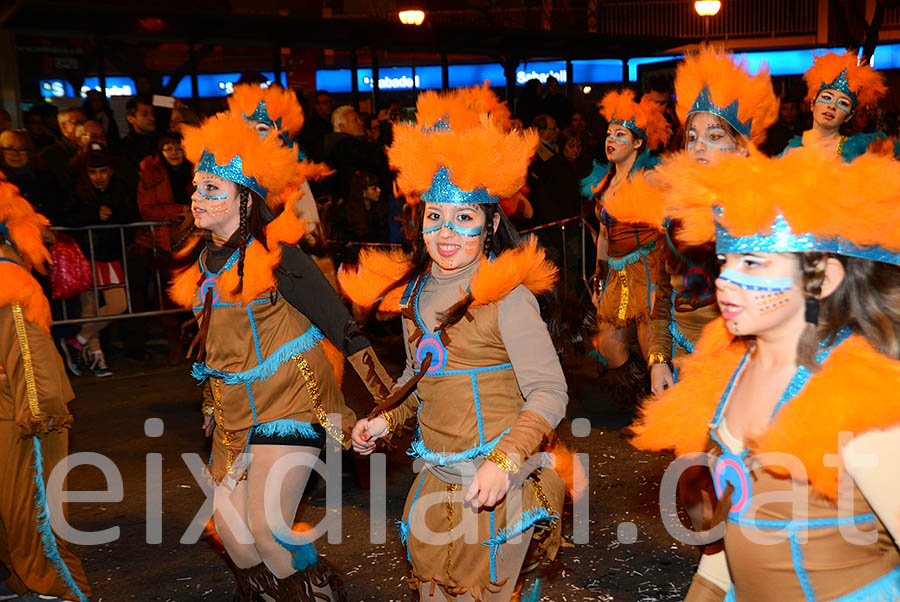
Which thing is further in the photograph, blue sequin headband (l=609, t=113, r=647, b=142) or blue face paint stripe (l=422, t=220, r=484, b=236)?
blue sequin headband (l=609, t=113, r=647, b=142)

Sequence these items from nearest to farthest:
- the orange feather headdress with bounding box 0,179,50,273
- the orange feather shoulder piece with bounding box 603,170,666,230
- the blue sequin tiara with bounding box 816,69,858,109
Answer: the orange feather headdress with bounding box 0,179,50,273 → the orange feather shoulder piece with bounding box 603,170,666,230 → the blue sequin tiara with bounding box 816,69,858,109

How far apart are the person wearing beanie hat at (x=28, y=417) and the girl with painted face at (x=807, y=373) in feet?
10.1

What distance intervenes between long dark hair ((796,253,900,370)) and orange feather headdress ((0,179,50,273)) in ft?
11.6

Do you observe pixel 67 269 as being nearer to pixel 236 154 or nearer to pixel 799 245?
pixel 236 154

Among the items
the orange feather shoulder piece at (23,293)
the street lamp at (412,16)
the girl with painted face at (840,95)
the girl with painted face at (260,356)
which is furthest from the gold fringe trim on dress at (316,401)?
the street lamp at (412,16)

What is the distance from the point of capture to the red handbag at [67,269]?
8.80m

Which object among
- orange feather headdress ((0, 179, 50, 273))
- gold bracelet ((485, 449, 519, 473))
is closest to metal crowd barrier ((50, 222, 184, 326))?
orange feather headdress ((0, 179, 50, 273))

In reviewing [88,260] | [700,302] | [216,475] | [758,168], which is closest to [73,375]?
[88,260]

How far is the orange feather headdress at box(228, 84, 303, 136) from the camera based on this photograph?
5262mm

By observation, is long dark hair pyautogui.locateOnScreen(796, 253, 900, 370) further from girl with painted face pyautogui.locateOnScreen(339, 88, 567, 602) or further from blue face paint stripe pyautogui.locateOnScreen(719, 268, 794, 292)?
girl with painted face pyautogui.locateOnScreen(339, 88, 567, 602)

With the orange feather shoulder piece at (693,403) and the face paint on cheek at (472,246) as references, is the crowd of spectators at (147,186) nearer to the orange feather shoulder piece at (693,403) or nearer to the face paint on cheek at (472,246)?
the face paint on cheek at (472,246)

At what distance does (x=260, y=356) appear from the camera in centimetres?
410

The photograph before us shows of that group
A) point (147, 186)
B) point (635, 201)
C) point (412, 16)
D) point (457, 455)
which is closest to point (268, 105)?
point (635, 201)

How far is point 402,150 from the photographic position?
11.3 feet
